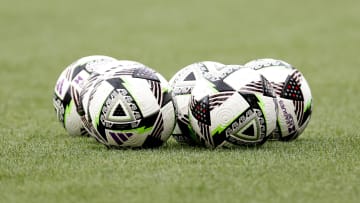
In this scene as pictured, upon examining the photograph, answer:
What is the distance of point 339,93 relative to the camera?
16562mm

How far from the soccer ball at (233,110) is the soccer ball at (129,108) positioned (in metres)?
0.37

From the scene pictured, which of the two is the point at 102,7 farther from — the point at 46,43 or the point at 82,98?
the point at 82,98

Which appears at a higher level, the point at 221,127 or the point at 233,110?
the point at 233,110

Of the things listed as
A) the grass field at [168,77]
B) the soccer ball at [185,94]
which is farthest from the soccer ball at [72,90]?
the soccer ball at [185,94]

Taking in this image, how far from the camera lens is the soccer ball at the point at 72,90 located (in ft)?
34.4

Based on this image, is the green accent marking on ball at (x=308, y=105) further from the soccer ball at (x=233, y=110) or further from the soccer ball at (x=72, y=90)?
Result: the soccer ball at (x=72, y=90)

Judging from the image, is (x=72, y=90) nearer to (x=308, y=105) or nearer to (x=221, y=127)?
(x=221, y=127)

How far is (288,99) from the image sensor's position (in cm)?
991

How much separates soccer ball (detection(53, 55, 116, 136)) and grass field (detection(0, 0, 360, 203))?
0.27m

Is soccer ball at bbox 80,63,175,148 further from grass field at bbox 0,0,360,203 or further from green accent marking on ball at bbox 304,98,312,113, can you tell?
green accent marking on ball at bbox 304,98,312,113

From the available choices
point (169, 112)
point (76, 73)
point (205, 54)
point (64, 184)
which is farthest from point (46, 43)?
point (64, 184)

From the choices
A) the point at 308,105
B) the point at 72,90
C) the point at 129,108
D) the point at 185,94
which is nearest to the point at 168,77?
the point at 72,90

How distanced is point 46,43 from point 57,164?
748 inches

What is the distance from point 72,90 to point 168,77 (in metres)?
9.31
